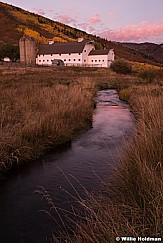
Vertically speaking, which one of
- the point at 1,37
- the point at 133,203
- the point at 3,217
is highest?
the point at 1,37

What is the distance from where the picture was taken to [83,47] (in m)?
85.3

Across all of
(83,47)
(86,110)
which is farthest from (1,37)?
(86,110)

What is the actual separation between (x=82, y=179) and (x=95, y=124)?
731 cm

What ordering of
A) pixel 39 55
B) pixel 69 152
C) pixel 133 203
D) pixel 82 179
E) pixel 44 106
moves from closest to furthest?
pixel 133 203, pixel 82 179, pixel 69 152, pixel 44 106, pixel 39 55

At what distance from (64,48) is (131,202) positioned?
89.5m

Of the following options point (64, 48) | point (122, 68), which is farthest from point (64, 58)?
point (122, 68)

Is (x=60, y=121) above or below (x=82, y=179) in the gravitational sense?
above

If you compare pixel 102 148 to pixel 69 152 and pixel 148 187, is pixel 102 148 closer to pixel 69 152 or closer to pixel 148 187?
pixel 69 152

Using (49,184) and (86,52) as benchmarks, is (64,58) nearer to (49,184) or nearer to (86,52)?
(86,52)

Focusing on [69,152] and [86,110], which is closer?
[69,152]

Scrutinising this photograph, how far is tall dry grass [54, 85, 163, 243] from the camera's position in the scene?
3.44 meters

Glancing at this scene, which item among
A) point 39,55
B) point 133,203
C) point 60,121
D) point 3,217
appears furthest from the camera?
point 39,55

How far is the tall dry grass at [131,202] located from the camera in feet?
11.3

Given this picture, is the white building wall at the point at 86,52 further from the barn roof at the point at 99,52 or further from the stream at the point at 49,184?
the stream at the point at 49,184
